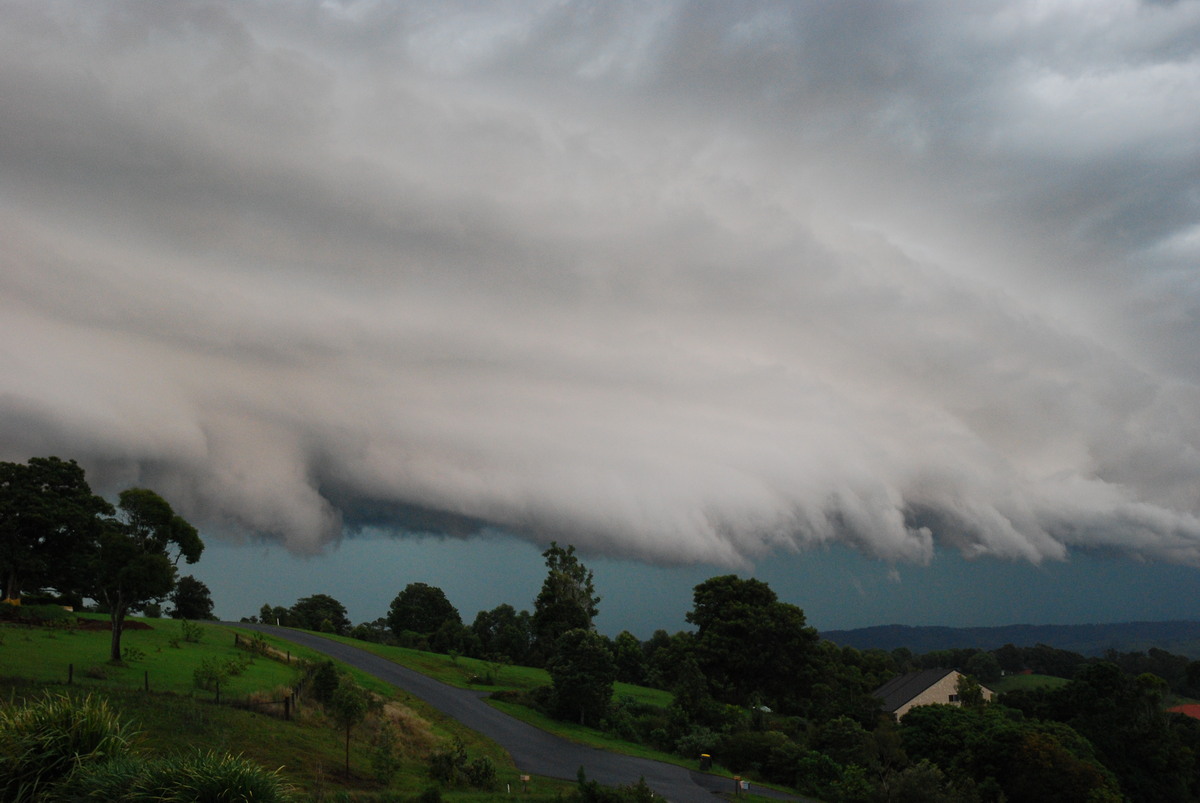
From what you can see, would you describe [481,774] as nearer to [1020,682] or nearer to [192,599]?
[192,599]

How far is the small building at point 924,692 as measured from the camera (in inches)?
2648

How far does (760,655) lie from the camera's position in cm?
6725

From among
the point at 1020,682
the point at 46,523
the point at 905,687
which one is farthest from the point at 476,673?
the point at 1020,682

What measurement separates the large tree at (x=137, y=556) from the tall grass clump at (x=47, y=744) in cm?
2142

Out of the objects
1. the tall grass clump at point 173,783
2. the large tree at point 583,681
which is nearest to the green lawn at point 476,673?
the large tree at point 583,681

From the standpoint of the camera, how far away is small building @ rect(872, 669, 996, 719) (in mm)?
67250

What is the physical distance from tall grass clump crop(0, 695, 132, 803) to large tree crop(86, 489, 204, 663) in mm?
21420

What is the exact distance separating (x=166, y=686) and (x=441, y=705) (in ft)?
62.1

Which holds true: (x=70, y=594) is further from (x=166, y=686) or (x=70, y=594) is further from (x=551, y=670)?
(x=551, y=670)

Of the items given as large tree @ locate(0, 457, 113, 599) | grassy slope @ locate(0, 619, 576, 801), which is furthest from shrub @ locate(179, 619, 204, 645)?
large tree @ locate(0, 457, 113, 599)

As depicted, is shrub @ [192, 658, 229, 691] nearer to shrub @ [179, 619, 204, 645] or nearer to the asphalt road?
the asphalt road

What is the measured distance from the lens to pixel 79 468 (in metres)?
54.7

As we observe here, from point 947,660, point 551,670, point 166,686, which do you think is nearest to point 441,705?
point 551,670

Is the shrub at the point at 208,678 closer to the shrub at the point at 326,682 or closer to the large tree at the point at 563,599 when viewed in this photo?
the shrub at the point at 326,682
